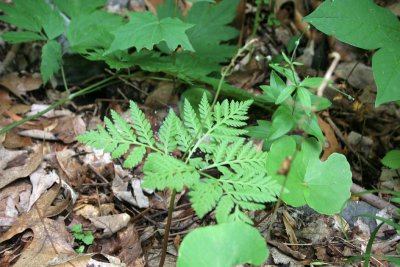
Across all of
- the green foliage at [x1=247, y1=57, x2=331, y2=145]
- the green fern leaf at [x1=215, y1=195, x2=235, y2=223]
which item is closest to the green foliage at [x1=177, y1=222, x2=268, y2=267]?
the green fern leaf at [x1=215, y1=195, x2=235, y2=223]

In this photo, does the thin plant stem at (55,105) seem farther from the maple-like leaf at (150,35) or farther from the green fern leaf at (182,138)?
the green fern leaf at (182,138)

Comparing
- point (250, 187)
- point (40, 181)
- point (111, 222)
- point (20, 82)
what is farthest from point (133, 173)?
point (20, 82)

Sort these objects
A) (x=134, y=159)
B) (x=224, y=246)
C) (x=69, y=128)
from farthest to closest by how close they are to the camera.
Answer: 1. (x=69, y=128)
2. (x=134, y=159)
3. (x=224, y=246)

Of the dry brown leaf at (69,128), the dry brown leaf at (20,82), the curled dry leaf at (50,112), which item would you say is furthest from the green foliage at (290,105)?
the dry brown leaf at (20,82)

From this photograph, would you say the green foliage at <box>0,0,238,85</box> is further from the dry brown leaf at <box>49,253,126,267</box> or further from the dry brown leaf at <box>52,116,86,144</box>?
the dry brown leaf at <box>49,253,126,267</box>

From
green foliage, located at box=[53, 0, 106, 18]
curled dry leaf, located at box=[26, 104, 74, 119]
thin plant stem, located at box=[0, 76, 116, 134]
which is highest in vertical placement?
green foliage, located at box=[53, 0, 106, 18]

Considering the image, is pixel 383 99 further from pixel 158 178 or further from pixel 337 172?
pixel 158 178

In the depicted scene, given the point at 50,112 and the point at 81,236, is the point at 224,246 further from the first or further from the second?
the point at 50,112
